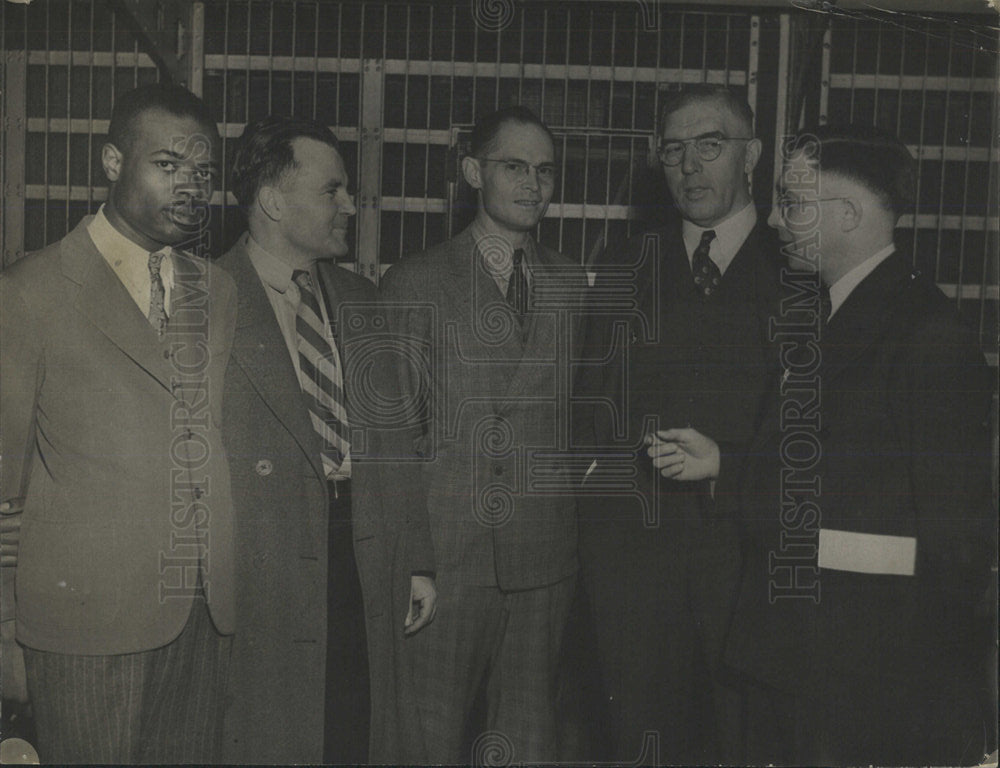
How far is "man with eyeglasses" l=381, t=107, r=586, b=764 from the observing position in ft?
8.86

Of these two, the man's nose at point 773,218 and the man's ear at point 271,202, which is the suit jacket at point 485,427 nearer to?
the man's ear at point 271,202

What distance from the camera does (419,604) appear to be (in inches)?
106

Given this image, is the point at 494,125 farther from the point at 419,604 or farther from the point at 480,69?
the point at 419,604

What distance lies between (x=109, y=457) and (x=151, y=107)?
3.36 feet

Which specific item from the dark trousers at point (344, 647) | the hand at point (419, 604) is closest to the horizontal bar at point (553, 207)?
the dark trousers at point (344, 647)

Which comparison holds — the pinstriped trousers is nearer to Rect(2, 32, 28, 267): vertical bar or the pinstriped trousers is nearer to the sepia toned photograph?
the sepia toned photograph

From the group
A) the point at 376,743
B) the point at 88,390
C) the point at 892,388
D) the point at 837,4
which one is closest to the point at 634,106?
the point at 837,4

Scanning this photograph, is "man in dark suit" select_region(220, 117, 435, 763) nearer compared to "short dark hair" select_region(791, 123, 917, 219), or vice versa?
"man in dark suit" select_region(220, 117, 435, 763)

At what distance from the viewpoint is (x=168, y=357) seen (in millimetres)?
2650

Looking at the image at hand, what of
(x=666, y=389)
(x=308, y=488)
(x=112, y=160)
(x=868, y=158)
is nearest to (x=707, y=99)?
(x=868, y=158)

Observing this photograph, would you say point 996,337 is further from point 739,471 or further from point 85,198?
point 85,198

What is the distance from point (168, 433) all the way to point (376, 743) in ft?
3.57

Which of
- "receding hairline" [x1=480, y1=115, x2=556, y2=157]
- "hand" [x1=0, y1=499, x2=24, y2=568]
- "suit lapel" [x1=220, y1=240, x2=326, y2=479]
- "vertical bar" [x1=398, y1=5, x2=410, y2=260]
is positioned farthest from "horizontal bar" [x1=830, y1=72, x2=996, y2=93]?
"hand" [x1=0, y1=499, x2=24, y2=568]

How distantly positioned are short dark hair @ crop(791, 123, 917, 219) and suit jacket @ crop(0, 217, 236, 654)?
178 centimetres
